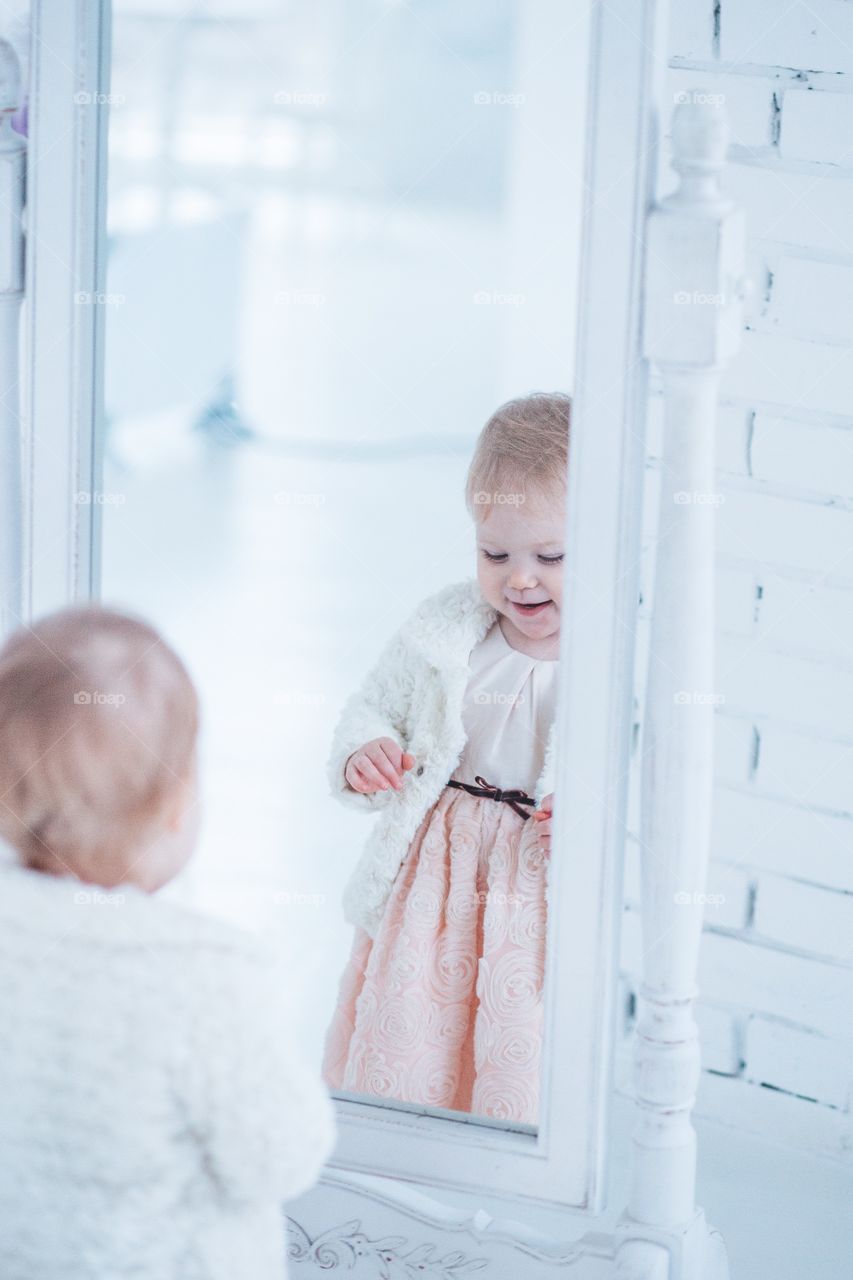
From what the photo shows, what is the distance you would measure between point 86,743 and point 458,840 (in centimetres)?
42

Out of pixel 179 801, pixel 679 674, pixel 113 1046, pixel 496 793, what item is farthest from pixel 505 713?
pixel 113 1046

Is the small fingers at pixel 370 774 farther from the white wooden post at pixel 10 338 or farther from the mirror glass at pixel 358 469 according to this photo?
the white wooden post at pixel 10 338

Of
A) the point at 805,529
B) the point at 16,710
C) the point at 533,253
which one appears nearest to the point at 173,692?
the point at 16,710

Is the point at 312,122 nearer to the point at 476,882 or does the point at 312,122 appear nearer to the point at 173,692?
the point at 173,692

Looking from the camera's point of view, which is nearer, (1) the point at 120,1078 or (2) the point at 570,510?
(1) the point at 120,1078

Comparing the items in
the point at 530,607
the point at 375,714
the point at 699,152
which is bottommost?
the point at 375,714

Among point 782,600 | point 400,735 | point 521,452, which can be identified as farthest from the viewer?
point 782,600

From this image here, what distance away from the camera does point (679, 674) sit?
A: 112 centimetres

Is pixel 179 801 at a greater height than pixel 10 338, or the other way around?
pixel 10 338

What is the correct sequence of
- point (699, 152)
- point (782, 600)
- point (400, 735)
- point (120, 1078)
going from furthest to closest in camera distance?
point (782, 600) < point (400, 735) < point (699, 152) < point (120, 1078)

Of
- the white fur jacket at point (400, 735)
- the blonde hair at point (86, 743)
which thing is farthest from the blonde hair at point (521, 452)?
the blonde hair at point (86, 743)

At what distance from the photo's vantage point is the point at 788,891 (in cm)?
159

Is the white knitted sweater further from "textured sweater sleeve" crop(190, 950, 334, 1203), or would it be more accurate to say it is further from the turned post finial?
the turned post finial

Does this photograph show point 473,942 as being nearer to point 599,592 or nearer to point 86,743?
point 599,592
